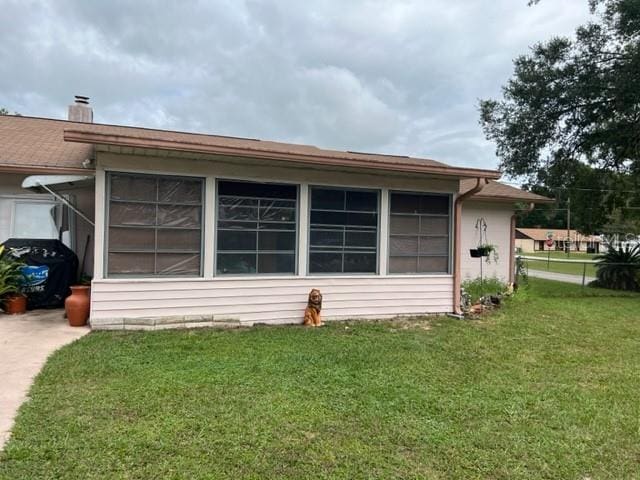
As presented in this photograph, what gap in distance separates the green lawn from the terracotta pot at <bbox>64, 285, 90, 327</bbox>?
1.79ft

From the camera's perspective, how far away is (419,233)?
7.02m

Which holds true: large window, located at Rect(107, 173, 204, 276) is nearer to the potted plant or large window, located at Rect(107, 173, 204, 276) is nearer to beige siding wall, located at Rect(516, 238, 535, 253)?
the potted plant

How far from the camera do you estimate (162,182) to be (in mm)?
5605

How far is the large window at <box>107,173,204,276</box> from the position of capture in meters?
5.42

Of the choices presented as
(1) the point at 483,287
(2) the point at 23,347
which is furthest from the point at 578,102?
(2) the point at 23,347

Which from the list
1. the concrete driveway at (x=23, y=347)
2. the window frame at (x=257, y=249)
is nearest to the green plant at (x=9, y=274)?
the concrete driveway at (x=23, y=347)

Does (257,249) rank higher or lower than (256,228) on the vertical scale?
lower

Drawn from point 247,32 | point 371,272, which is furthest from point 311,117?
point 371,272

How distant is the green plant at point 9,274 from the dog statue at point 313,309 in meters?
4.24

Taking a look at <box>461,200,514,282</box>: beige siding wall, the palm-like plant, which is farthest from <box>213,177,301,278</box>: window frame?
the palm-like plant

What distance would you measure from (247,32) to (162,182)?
8.53 metres

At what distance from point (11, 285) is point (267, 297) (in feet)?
12.0

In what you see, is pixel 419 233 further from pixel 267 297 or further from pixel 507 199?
pixel 507 199

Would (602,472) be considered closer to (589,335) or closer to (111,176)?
(589,335)
